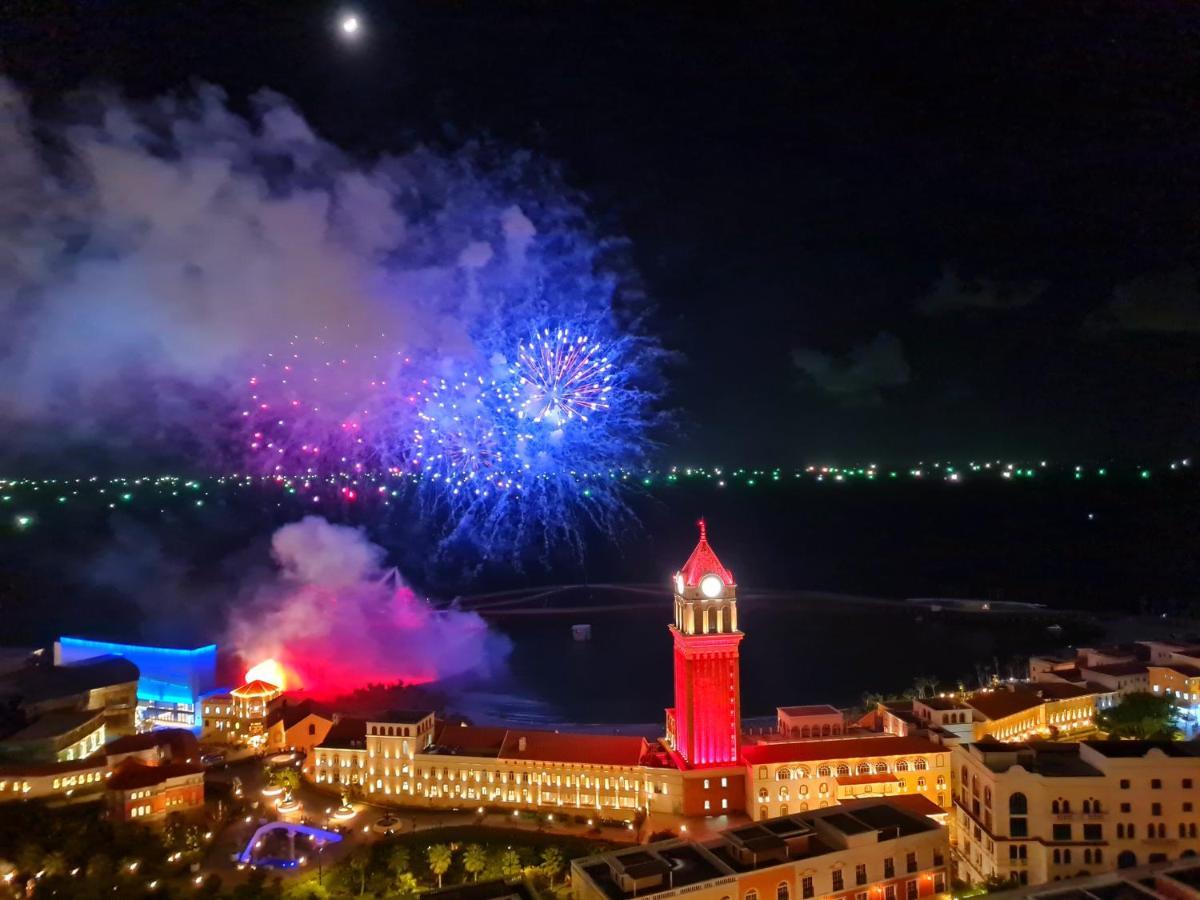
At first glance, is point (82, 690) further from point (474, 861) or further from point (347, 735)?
point (474, 861)

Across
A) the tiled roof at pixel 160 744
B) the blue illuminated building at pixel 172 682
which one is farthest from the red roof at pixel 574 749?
the blue illuminated building at pixel 172 682

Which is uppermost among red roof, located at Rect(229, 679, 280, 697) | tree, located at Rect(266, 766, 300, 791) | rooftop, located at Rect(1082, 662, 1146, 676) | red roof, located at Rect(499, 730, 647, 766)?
red roof, located at Rect(229, 679, 280, 697)

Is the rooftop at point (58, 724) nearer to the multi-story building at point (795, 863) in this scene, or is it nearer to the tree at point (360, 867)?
the tree at point (360, 867)

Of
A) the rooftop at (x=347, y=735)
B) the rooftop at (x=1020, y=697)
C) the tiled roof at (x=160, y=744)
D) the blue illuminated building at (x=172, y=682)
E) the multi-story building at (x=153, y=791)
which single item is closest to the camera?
the multi-story building at (x=153, y=791)

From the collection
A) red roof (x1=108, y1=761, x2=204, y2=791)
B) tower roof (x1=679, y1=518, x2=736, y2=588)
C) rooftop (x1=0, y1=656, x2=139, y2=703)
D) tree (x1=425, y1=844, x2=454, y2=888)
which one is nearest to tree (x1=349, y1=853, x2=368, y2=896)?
tree (x1=425, y1=844, x2=454, y2=888)

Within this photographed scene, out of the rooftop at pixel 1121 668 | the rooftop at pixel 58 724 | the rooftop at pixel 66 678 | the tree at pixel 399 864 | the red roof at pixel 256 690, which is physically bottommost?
the tree at pixel 399 864

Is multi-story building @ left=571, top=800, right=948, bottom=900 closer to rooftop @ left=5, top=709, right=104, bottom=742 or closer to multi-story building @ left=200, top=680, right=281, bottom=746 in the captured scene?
multi-story building @ left=200, top=680, right=281, bottom=746

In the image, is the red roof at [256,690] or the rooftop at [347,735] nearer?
the rooftop at [347,735]
